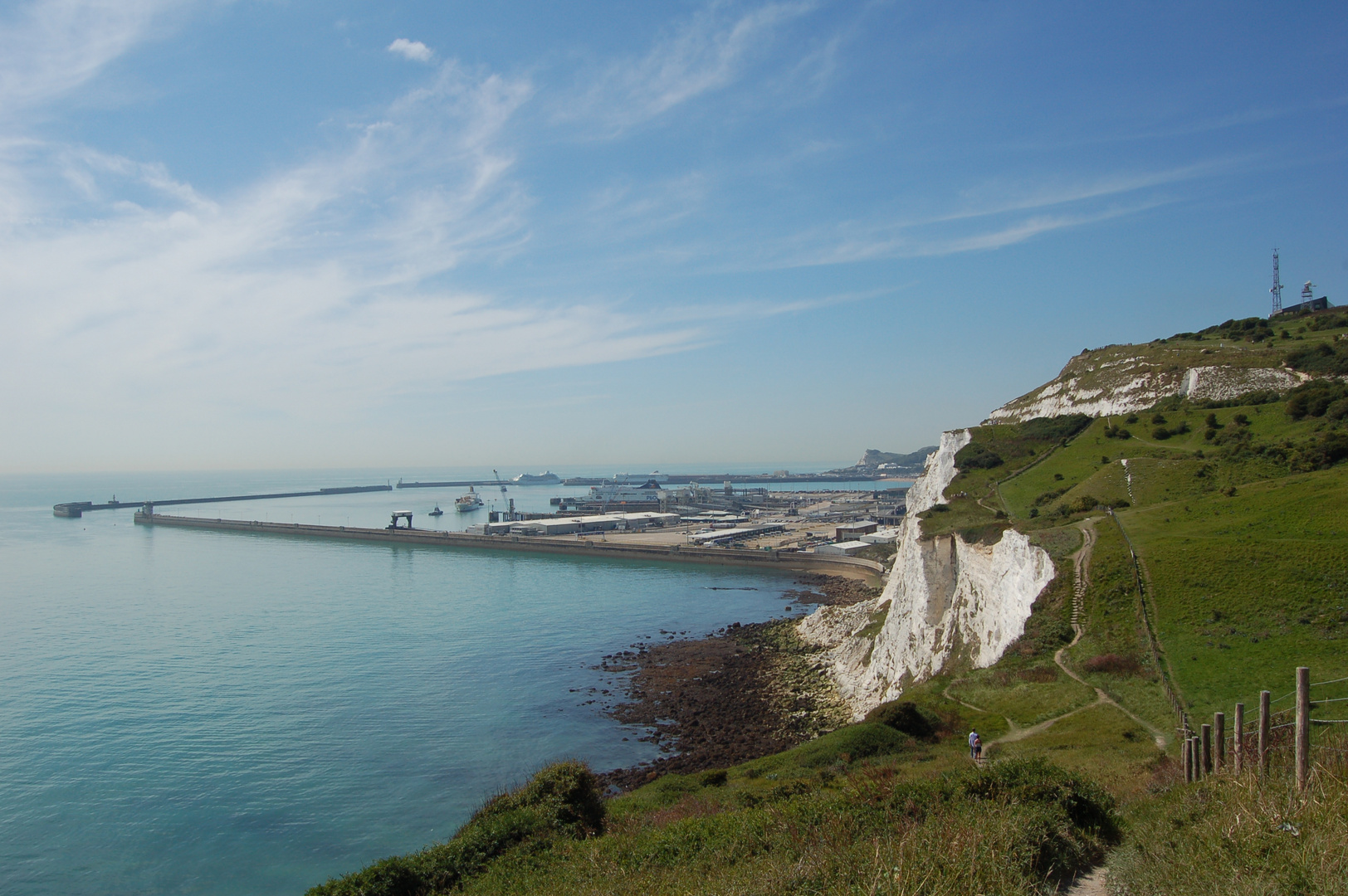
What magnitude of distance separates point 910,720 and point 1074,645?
5653mm

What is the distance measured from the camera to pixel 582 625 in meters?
49.3

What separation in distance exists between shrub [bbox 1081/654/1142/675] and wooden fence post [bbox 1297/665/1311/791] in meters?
11.6

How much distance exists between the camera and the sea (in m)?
20.8

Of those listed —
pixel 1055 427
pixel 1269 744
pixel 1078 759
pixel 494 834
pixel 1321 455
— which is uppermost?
pixel 1055 427

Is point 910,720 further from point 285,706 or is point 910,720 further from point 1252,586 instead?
point 285,706

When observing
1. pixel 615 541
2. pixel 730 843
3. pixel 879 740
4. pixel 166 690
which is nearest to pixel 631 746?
pixel 879 740

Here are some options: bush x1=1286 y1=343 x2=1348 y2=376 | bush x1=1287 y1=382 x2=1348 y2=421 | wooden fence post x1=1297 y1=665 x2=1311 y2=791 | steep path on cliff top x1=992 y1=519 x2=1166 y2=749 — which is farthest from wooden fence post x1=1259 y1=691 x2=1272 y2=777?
bush x1=1286 y1=343 x2=1348 y2=376

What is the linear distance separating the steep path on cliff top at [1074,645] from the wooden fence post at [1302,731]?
7723mm

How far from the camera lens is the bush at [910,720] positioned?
1950 cm

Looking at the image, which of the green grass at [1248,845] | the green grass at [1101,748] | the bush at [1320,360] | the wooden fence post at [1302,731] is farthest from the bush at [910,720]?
the bush at [1320,360]

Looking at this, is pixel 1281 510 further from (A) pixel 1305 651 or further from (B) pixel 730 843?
(B) pixel 730 843

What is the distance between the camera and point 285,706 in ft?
104

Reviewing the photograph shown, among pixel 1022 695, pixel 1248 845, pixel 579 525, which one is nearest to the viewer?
pixel 1248 845

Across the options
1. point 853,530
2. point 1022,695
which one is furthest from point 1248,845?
point 853,530
